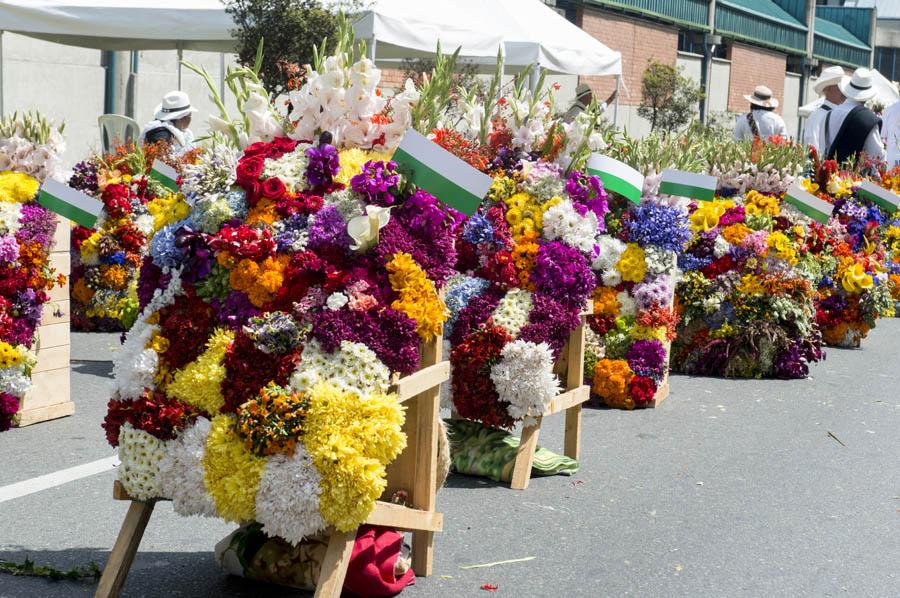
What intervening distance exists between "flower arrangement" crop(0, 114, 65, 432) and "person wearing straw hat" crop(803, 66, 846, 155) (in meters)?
9.01

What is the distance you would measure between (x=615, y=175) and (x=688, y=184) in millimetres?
1118

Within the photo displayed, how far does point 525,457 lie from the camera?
6.14 m

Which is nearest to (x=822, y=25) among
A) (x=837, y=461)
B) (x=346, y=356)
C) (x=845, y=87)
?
(x=845, y=87)

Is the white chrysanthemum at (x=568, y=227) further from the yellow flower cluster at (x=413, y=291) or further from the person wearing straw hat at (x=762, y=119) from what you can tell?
the person wearing straw hat at (x=762, y=119)

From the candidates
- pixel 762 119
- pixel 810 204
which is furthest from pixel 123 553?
pixel 762 119

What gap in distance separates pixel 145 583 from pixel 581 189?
9.95ft

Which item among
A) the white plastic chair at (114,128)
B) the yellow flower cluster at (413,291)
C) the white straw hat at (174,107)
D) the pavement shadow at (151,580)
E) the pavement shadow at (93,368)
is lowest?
the pavement shadow at (93,368)

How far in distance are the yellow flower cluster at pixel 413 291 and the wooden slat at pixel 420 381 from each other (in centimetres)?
15

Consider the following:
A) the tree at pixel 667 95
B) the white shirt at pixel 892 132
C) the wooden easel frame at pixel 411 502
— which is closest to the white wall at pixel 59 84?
the white shirt at pixel 892 132

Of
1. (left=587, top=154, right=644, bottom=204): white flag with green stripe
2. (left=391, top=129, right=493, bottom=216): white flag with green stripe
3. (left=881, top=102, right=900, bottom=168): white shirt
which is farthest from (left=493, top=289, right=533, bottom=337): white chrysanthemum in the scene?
(left=881, top=102, right=900, bottom=168): white shirt

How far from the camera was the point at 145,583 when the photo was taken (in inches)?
177

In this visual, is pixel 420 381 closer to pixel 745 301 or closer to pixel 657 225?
pixel 657 225

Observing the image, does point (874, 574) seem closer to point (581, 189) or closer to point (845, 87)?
point (581, 189)

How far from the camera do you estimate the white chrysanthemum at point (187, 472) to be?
13.2 feet
